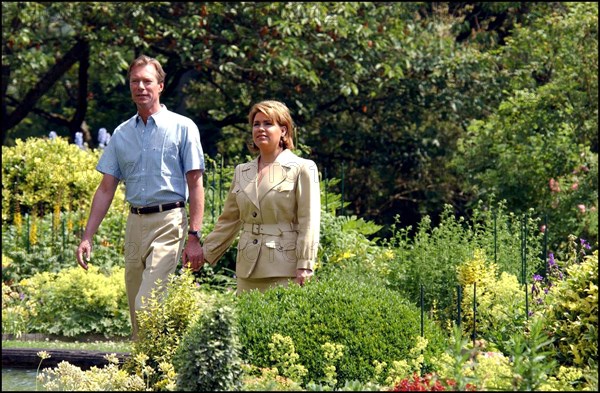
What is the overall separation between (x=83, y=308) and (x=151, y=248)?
2.82 meters

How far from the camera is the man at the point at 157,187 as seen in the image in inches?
267

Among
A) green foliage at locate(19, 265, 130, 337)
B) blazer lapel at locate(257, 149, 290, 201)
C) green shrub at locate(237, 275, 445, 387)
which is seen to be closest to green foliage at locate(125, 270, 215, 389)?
green shrub at locate(237, 275, 445, 387)

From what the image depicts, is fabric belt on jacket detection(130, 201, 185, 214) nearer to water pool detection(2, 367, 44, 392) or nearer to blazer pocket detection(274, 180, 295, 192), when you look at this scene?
blazer pocket detection(274, 180, 295, 192)

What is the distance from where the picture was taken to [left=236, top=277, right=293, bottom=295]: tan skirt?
6.77 metres

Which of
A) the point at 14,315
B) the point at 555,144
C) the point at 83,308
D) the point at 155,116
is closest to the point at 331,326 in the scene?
the point at 155,116

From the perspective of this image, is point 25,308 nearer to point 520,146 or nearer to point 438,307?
point 438,307

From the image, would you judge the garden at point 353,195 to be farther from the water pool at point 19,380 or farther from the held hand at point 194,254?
the held hand at point 194,254

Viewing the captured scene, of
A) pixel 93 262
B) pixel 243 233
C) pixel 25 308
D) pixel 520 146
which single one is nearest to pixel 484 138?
pixel 520 146

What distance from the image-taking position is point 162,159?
683 centimetres

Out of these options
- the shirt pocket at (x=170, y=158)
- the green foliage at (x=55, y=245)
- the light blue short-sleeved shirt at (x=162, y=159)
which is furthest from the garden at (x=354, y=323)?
the green foliage at (x=55, y=245)

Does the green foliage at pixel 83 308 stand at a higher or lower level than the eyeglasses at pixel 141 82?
lower

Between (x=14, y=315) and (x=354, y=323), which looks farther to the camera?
(x=14, y=315)

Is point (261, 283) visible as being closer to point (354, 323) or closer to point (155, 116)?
point (354, 323)

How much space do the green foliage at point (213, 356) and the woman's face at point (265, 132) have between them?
1.59m
